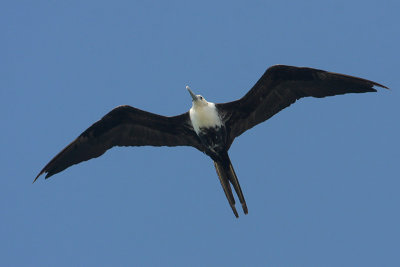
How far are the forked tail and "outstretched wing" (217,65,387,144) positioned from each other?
519mm

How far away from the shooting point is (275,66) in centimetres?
1242

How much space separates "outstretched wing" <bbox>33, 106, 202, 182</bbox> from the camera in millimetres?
13125

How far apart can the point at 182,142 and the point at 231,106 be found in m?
1.17

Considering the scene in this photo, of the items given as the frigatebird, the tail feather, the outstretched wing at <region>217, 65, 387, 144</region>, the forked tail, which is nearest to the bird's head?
the frigatebird

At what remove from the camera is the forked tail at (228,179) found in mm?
12702

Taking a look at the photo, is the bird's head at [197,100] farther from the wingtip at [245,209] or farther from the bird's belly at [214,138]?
the wingtip at [245,209]

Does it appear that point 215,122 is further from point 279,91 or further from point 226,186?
point 279,91

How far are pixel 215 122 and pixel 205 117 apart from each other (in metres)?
0.20

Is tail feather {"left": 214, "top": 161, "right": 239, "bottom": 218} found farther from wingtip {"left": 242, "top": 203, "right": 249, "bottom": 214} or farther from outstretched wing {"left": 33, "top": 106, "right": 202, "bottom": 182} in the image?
outstretched wing {"left": 33, "top": 106, "right": 202, "bottom": 182}

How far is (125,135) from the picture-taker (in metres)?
13.3

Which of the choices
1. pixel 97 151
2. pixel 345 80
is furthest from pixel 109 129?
pixel 345 80

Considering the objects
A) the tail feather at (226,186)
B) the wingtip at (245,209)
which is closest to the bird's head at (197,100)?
the tail feather at (226,186)

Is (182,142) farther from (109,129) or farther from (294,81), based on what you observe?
(294,81)

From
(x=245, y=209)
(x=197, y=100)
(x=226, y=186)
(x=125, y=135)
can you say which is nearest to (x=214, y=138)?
(x=197, y=100)
